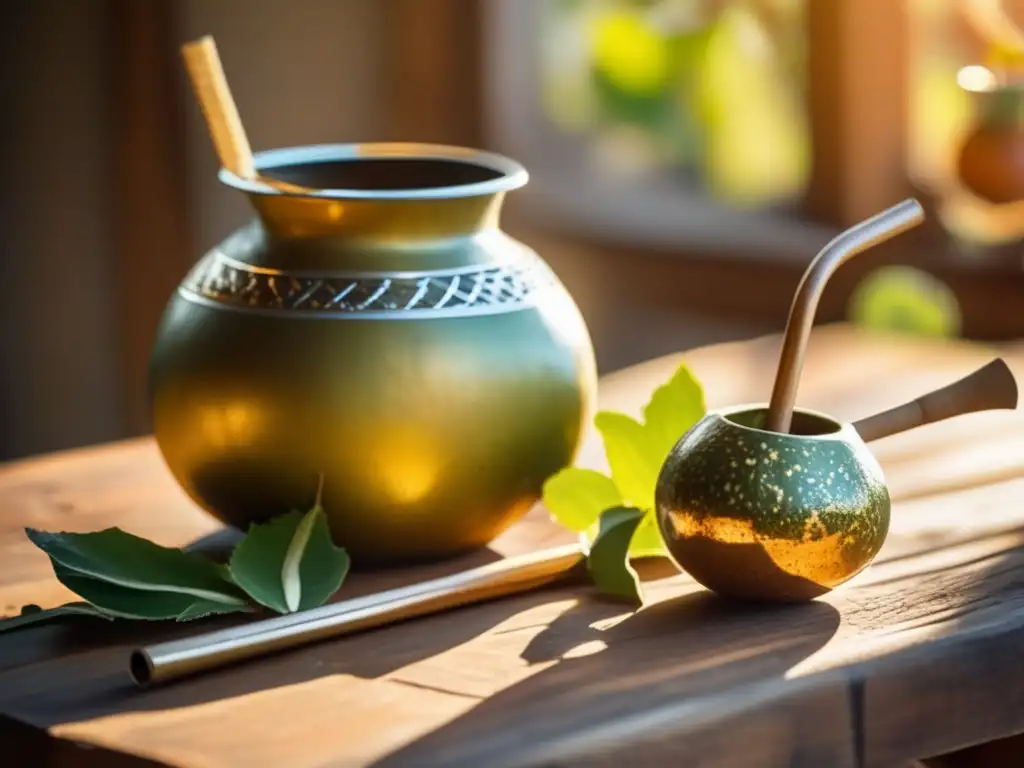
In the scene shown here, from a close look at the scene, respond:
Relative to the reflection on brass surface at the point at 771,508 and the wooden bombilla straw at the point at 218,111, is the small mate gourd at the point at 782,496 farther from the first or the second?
the wooden bombilla straw at the point at 218,111

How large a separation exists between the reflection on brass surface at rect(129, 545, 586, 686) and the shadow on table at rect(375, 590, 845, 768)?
0.04 m

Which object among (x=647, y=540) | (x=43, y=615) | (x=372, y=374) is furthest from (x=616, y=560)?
(x=43, y=615)

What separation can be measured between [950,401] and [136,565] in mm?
427

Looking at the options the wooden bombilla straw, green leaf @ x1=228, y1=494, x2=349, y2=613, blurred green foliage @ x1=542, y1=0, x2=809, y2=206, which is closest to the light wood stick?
the wooden bombilla straw

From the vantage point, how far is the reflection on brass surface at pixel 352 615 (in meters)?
0.70

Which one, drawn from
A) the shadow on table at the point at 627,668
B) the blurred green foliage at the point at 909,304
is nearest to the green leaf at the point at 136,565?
the shadow on table at the point at 627,668

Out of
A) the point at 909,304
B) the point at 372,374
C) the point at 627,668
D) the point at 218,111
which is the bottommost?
the point at 909,304

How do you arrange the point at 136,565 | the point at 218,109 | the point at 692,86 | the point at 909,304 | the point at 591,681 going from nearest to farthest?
the point at 591,681, the point at 136,565, the point at 218,109, the point at 909,304, the point at 692,86

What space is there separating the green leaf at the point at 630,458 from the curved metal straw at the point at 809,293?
99 millimetres

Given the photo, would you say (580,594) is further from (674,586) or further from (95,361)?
(95,361)

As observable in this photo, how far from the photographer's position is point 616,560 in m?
0.80

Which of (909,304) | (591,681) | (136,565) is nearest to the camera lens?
(591,681)

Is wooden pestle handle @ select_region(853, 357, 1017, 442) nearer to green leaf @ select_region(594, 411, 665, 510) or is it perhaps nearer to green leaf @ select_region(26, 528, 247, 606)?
green leaf @ select_region(594, 411, 665, 510)

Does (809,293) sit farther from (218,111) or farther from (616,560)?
(218,111)
